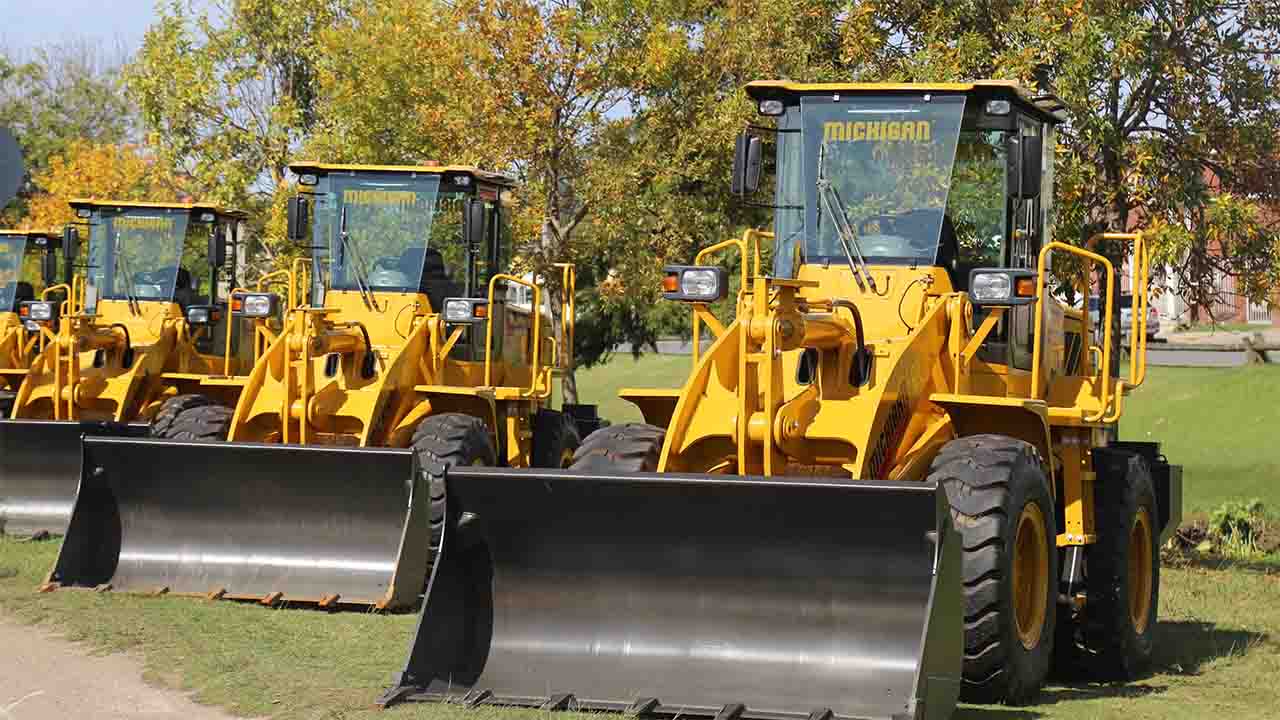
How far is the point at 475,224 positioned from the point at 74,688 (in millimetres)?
6194

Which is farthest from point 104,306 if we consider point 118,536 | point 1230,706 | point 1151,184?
point 1230,706

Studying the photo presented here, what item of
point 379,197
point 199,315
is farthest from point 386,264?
point 199,315

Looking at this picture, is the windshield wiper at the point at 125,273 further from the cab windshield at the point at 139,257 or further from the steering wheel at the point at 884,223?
the steering wheel at the point at 884,223

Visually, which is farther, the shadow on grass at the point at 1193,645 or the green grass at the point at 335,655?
the shadow on grass at the point at 1193,645

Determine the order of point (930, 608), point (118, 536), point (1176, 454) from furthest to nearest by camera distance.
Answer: point (1176, 454)
point (118, 536)
point (930, 608)

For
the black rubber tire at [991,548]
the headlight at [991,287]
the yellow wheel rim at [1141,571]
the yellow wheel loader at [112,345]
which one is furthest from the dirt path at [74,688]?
the yellow wheel rim at [1141,571]

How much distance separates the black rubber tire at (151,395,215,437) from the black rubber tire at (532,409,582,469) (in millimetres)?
2747

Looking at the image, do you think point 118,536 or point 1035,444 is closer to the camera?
point 1035,444

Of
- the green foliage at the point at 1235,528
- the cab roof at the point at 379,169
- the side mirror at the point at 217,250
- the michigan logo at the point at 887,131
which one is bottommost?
the green foliage at the point at 1235,528

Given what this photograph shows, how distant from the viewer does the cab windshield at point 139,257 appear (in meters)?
17.2

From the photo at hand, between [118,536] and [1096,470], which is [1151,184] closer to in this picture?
[1096,470]

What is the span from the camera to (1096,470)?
378 inches

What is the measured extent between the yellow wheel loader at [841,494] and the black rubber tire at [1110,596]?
2 centimetres

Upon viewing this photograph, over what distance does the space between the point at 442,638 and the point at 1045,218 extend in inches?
178
